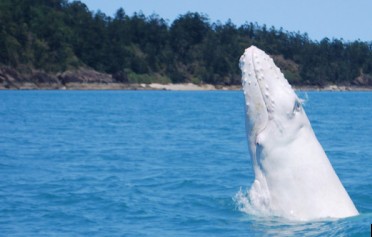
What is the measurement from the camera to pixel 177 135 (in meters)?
33.0

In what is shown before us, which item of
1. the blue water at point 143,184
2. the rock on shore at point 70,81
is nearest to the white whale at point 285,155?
the blue water at point 143,184

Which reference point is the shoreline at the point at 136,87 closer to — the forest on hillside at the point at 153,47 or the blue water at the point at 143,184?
the forest on hillside at the point at 153,47

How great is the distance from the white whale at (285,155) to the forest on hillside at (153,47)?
390 ft

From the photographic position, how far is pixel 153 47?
525 feet

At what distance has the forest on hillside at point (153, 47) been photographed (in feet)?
443

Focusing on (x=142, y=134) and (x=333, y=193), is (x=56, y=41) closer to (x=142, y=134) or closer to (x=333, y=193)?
(x=142, y=134)

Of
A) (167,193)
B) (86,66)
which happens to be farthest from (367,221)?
(86,66)

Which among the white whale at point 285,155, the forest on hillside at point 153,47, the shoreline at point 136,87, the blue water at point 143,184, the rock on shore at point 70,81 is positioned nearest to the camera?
the white whale at point 285,155

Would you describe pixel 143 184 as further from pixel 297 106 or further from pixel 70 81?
pixel 70 81

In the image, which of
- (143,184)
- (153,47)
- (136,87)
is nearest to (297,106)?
(143,184)

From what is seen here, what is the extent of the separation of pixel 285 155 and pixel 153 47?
500 ft

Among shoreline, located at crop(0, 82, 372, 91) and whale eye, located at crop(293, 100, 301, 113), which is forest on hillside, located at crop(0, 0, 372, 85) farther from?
whale eye, located at crop(293, 100, 301, 113)

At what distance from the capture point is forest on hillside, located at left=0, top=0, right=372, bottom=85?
5320 inches

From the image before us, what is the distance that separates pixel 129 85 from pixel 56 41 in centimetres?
1308
